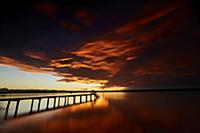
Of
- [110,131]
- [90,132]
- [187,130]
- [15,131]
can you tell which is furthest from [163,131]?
[15,131]

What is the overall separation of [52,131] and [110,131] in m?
3.97

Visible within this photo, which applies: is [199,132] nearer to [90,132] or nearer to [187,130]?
[187,130]

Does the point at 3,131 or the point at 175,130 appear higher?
the point at 3,131

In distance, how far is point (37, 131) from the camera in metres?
11.0

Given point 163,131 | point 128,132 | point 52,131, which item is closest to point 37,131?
point 52,131

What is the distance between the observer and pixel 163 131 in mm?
11492

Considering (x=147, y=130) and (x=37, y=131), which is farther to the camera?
(x=147, y=130)

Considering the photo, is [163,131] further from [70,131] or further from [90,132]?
[70,131]

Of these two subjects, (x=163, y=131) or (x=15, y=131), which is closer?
(x=15, y=131)

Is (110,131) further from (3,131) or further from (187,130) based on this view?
(3,131)

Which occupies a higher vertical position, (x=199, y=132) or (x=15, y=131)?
(x=15, y=131)

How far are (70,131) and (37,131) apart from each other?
7.26ft

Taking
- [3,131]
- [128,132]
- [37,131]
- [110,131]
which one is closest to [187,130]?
[128,132]

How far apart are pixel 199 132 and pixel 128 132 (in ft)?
15.9
